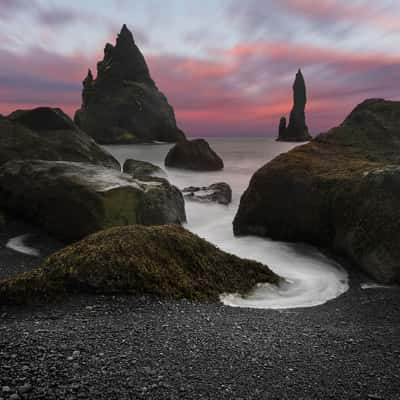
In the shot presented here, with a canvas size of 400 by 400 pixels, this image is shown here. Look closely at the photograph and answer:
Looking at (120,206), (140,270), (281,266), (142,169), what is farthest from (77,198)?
(142,169)

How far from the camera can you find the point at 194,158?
100 ft

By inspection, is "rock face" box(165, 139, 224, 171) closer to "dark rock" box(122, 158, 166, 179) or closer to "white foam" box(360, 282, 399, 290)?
"dark rock" box(122, 158, 166, 179)

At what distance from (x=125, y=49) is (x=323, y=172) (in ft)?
442

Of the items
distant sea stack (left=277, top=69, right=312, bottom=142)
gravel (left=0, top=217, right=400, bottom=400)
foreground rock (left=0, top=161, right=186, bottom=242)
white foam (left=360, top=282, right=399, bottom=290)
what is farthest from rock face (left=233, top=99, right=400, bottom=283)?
distant sea stack (left=277, top=69, right=312, bottom=142)

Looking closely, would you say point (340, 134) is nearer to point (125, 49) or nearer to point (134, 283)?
point (134, 283)

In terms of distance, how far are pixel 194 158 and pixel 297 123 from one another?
11903 cm

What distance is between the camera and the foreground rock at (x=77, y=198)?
884cm

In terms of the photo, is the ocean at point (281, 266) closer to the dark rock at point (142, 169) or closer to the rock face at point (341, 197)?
the rock face at point (341, 197)

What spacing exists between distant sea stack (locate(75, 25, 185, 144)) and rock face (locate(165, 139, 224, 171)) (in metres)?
82.3

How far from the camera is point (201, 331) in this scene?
395 cm

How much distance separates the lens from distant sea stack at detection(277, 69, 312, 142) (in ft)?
455

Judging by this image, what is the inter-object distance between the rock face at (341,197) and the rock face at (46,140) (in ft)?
24.6

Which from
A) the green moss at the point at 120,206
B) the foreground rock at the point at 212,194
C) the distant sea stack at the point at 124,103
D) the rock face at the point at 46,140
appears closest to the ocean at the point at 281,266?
the foreground rock at the point at 212,194

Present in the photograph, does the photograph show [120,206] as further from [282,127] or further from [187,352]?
[282,127]
